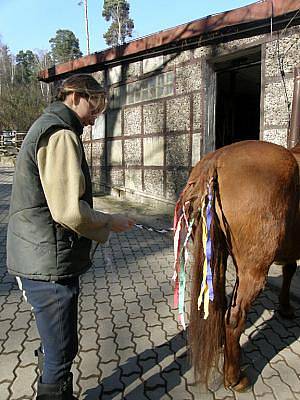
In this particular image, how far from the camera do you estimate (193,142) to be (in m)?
6.48

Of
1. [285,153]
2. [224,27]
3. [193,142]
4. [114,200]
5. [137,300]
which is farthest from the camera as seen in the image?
[114,200]

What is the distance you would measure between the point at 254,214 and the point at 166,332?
1.34 metres

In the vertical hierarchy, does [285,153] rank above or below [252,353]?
above

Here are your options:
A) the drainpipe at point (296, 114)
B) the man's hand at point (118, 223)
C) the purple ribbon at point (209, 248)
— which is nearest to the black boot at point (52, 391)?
the man's hand at point (118, 223)

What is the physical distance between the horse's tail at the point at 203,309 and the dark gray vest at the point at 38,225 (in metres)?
0.80

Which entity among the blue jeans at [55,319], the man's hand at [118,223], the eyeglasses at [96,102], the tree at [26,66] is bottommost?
the blue jeans at [55,319]

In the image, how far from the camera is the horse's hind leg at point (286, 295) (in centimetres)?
302

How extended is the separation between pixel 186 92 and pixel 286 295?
4.51 meters

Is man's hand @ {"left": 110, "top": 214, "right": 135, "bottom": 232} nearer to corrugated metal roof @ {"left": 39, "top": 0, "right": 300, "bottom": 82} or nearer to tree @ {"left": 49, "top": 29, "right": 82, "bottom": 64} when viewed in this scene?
corrugated metal roof @ {"left": 39, "top": 0, "right": 300, "bottom": 82}

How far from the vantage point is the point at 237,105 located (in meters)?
9.37

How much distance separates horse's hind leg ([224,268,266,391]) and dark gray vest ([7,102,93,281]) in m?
1.06

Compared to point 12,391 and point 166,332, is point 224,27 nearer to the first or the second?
point 166,332

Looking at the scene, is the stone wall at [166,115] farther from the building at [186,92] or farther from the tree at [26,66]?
the tree at [26,66]

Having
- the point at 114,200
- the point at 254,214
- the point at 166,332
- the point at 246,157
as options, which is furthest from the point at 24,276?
the point at 114,200
